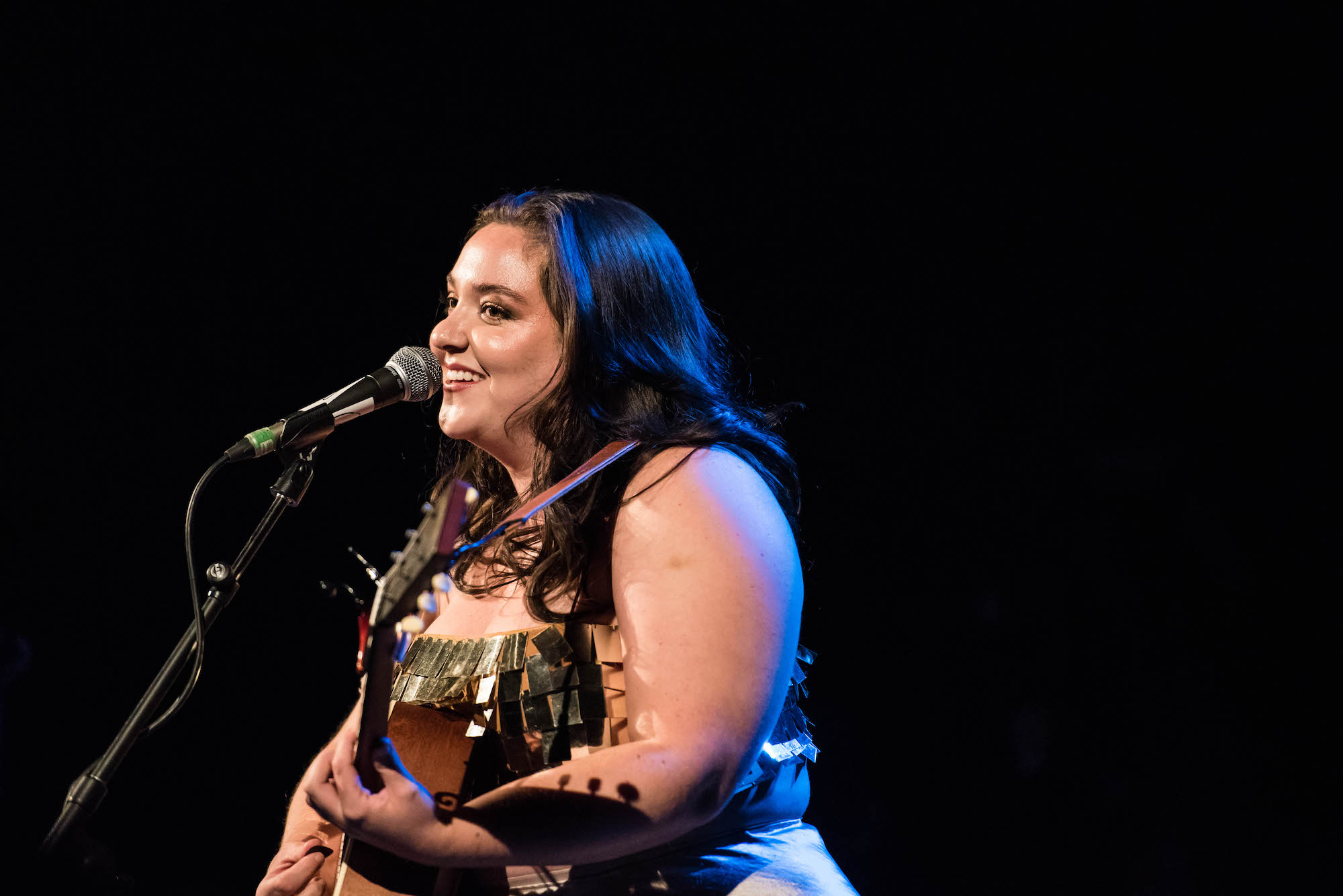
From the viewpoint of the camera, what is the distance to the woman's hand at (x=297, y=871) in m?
2.00

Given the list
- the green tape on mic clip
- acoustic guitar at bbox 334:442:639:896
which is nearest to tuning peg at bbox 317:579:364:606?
acoustic guitar at bbox 334:442:639:896

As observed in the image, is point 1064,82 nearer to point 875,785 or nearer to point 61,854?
point 875,785

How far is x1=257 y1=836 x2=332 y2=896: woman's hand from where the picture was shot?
1999 millimetres

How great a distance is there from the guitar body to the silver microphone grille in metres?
0.70

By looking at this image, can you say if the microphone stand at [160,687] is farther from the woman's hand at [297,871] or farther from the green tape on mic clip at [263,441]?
the woman's hand at [297,871]

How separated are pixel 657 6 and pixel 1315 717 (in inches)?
121

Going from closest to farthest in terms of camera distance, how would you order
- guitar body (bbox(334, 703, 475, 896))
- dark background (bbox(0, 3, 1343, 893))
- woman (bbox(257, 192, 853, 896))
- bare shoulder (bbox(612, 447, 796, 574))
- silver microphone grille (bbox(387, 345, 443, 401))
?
1. woman (bbox(257, 192, 853, 896))
2. bare shoulder (bbox(612, 447, 796, 574))
3. guitar body (bbox(334, 703, 475, 896))
4. silver microphone grille (bbox(387, 345, 443, 401))
5. dark background (bbox(0, 3, 1343, 893))

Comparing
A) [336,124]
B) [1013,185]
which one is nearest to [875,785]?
[1013,185]

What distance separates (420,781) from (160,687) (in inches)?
21.9

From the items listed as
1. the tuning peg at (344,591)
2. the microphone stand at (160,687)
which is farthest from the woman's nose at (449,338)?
the tuning peg at (344,591)

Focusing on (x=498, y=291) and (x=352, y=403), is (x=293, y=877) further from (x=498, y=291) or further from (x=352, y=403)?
(x=498, y=291)

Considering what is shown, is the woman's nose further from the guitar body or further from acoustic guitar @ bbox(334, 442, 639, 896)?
the guitar body

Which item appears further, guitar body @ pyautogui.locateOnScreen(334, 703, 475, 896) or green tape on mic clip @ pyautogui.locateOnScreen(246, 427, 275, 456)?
green tape on mic clip @ pyautogui.locateOnScreen(246, 427, 275, 456)

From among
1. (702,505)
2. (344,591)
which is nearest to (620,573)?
(702,505)
